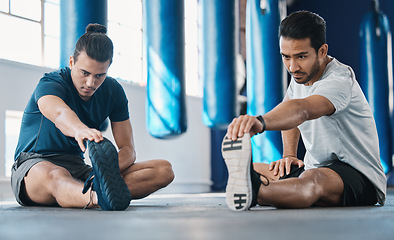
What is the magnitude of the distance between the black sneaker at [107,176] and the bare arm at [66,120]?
41mm

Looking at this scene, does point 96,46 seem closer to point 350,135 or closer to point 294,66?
point 294,66

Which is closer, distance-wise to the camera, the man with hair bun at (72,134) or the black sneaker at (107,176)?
the black sneaker at (107,176)

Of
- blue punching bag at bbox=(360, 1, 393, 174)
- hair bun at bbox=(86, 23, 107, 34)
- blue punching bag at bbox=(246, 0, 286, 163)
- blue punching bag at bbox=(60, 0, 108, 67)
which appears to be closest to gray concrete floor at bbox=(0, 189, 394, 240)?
hair bun at bbox=(86, 23, 107, 34)

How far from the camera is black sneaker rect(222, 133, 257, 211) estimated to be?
1.32 metres

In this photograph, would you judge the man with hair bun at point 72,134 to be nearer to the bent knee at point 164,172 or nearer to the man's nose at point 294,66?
the bent knee at point 164,172

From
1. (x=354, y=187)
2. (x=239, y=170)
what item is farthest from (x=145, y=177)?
(x=354, y=187)

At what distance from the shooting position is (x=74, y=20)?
2430 millimetres

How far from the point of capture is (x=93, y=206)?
1.62 metres

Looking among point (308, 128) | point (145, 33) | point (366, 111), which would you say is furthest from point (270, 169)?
point (145, 33)

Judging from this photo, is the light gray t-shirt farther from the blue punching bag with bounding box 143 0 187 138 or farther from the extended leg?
the blue punching bag with bounding box 143 0 187 138

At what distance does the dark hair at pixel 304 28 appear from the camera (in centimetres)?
161

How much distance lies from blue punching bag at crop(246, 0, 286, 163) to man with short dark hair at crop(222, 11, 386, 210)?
4.69ft

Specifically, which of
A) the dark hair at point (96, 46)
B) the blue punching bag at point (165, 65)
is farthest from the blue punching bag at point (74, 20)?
the dark hair at point (96, 46)

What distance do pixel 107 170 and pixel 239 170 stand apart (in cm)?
39
